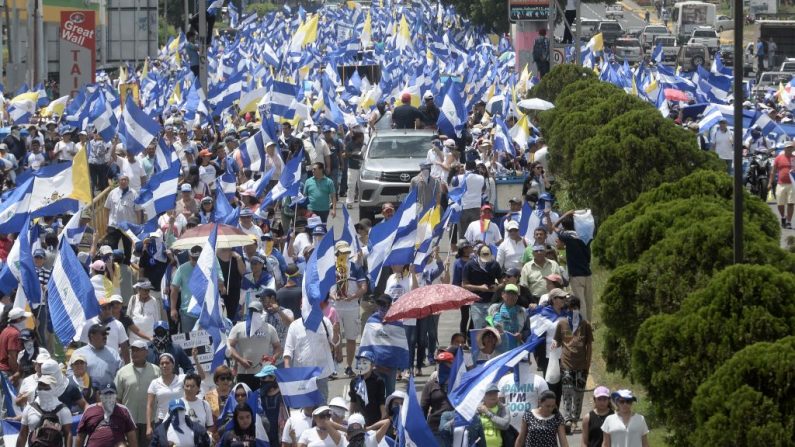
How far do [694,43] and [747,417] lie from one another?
61194 millimetres

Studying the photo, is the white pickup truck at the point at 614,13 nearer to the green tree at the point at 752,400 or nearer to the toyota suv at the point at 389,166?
the toyota suv at the point at 389,166

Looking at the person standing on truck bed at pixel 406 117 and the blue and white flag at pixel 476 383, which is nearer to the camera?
the blue and white flag at pixel 476 383

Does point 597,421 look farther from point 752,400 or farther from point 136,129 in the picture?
point 136,129

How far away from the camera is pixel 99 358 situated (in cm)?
1430

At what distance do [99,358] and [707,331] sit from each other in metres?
4.67

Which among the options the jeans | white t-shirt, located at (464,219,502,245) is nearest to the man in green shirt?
white t-shirt, located at (464,219,502,245)

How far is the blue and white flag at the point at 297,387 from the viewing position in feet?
43.8

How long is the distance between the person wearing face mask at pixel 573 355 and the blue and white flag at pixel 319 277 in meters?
1.95

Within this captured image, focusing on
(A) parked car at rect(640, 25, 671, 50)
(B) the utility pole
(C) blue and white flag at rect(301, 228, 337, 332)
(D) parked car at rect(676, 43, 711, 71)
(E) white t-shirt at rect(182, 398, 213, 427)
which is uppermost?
(B) the utility pole

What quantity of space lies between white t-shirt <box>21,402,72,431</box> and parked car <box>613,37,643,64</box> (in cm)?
5635

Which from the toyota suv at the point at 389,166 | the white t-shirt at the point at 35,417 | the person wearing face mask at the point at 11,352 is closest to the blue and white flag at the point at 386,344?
the white t-shirt at the point at 35,417

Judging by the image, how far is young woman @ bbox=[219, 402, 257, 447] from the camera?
13.0 metres

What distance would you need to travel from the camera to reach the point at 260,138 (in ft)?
83.2

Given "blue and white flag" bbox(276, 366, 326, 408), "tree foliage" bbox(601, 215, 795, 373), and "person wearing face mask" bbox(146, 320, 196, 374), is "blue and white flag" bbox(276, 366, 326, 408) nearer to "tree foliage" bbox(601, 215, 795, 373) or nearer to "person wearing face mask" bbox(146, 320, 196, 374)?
"person wearing face mask" bbox(146, 320, 196, 374)
